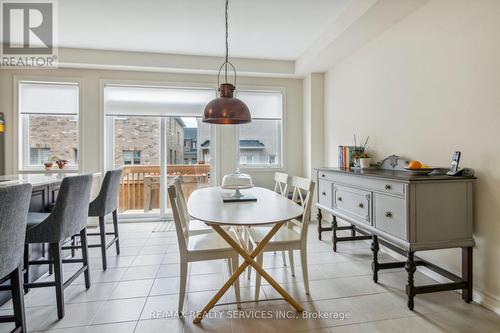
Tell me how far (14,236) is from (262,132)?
382cm

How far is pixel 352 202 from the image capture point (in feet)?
8.78

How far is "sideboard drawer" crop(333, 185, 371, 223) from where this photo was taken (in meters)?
2.46

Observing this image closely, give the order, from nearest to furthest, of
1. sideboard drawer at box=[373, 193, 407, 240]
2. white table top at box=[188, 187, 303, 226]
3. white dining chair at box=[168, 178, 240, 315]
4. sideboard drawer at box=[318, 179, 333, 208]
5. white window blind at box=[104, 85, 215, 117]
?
1. white table top at box=[188, 187, 303, 226]
2. white dining chair at box=[168, 178, 240, 315]
3. sideboard drawer at box=[373, 193, 407, 240]
4. sideboard drawer at box=[318, 179, 333, 208]
5. white window blind at box=[104, 85, 215, 117]

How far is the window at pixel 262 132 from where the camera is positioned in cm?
476

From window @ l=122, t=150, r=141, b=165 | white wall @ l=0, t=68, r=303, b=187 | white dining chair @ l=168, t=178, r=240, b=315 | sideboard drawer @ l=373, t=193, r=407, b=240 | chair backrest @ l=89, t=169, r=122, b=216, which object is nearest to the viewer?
white dining chair @ l=168, t=178, r=240, b=315

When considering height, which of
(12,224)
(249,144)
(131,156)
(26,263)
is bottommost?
(26,263)

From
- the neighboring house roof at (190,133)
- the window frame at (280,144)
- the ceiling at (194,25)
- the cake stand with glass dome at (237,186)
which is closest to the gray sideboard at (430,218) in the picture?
the cake stand with glass dome at (237,186)

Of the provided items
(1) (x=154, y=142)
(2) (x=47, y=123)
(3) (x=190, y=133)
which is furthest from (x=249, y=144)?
(2) (x=47, y=123)

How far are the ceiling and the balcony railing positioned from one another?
1947mm

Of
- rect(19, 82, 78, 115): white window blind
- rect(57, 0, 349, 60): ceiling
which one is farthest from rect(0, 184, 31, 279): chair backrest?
rect(19, 82, 78, 115): white window blind

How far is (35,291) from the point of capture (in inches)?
90.6

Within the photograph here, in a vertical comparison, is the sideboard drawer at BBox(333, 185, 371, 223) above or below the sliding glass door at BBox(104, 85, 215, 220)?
below

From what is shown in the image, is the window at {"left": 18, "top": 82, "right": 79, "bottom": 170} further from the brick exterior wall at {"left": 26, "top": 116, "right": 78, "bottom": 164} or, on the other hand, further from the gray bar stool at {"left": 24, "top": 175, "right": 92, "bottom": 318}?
the gray bar stool at {"left": 24, "top": 175, "right": 92, "bottom": 318}

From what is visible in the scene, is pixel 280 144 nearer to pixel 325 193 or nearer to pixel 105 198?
pixel 325 193
